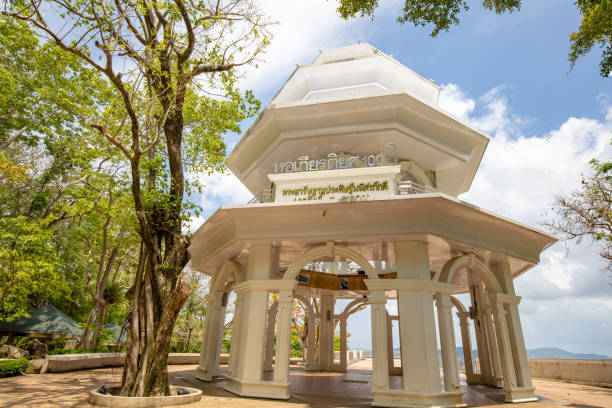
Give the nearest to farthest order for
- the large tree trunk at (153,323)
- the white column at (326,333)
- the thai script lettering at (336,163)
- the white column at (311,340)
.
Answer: the large tree trunk at (153,323) < the thai script lettering at (336,163) < the white column at (326,333) < the white column at (311,340)

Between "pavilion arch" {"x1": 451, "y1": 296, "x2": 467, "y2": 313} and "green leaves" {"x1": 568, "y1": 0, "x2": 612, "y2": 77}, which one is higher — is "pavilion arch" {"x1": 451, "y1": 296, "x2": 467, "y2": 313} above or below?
below

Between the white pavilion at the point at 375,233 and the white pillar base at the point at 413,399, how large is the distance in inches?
1.1

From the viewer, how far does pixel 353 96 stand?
434 inches

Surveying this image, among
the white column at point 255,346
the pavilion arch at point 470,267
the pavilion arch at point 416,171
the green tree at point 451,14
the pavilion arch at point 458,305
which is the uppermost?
the green tree at point 451,14

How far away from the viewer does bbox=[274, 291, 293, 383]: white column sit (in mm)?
8954

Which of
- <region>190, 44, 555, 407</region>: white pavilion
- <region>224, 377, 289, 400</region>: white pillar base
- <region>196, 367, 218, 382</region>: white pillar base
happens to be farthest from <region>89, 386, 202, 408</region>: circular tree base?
<region>196, 367, 218, 382</region>: white pillar base

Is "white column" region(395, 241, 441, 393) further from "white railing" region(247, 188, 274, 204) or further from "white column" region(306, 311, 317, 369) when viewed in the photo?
"white column" region(306, 311, 317, 369)

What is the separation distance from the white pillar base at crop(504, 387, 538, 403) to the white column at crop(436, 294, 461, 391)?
80.3 inches

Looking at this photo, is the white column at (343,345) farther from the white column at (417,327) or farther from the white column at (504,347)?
the white column at (417,327)

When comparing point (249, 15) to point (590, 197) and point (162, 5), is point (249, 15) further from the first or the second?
point (590, 197)

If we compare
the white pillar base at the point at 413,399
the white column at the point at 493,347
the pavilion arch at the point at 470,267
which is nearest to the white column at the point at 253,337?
the white pillar base at the point at 413,399

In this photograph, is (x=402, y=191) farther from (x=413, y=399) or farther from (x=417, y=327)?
(x=413, y=399)

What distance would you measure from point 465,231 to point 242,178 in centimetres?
940

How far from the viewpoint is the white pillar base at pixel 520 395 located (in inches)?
374
